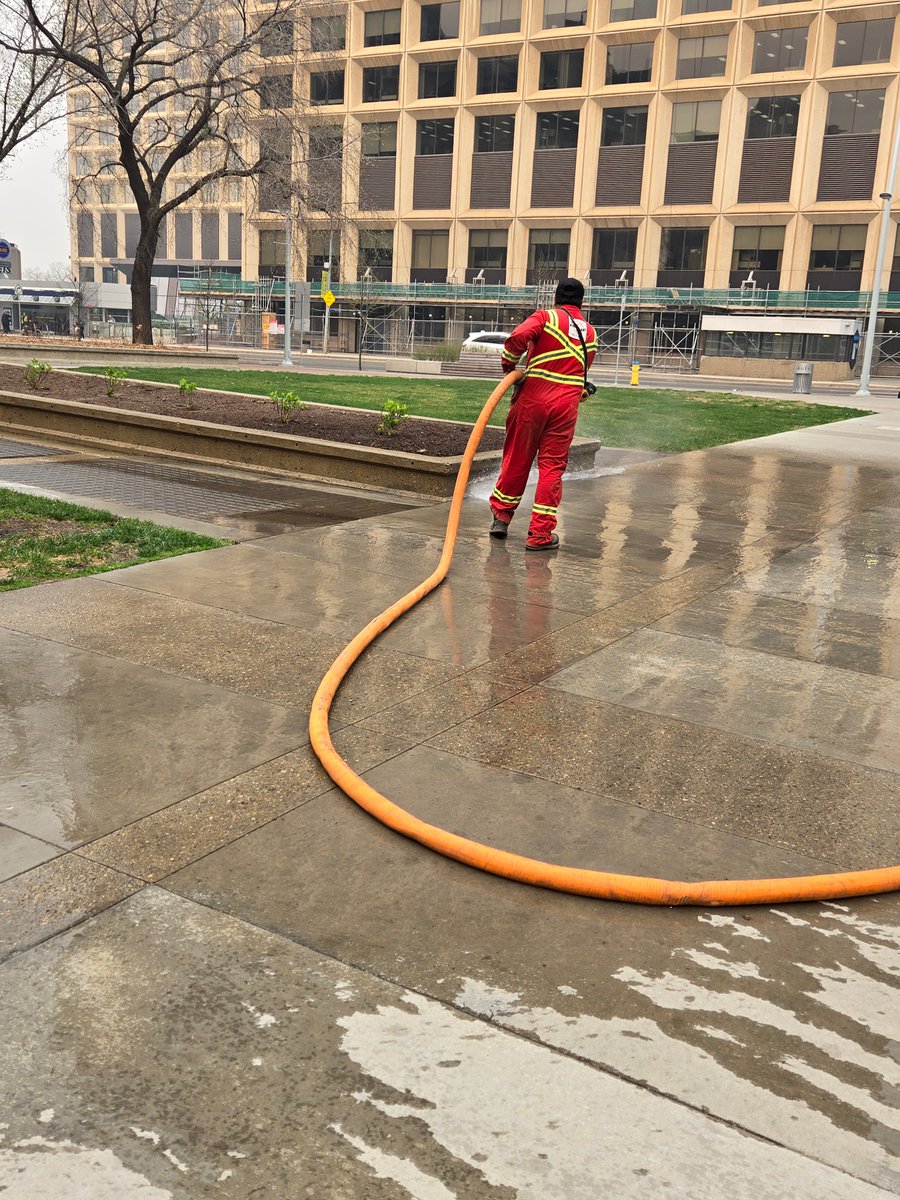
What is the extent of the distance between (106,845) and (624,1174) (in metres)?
1.95

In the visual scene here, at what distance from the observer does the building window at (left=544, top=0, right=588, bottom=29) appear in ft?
200

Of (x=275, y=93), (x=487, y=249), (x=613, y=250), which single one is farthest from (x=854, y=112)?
(x=275, y=93)

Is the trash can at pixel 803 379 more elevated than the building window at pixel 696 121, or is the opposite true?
the building window at pixel 696 121

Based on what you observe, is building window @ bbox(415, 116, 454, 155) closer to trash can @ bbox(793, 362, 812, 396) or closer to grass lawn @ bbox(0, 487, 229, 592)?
trash can @ bbox(793, 362, 812, 396)

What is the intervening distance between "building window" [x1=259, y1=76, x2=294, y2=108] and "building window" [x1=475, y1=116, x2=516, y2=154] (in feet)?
110

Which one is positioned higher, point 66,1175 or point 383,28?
point 383,28

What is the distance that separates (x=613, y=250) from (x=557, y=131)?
7612mm

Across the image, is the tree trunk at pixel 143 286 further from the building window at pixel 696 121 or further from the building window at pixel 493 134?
the building window at pixel 696 121

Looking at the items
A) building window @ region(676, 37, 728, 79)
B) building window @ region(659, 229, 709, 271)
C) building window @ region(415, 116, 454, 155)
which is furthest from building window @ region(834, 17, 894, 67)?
building window @ region(415, 116, 454, 155)

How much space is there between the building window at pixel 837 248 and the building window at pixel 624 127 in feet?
36.2

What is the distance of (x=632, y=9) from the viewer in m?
59.8

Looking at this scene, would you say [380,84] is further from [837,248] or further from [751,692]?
[751,692]

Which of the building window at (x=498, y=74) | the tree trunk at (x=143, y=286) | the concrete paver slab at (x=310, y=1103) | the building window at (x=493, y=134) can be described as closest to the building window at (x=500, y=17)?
the building window at (x=498, y=74)

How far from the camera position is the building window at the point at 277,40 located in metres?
31.8
